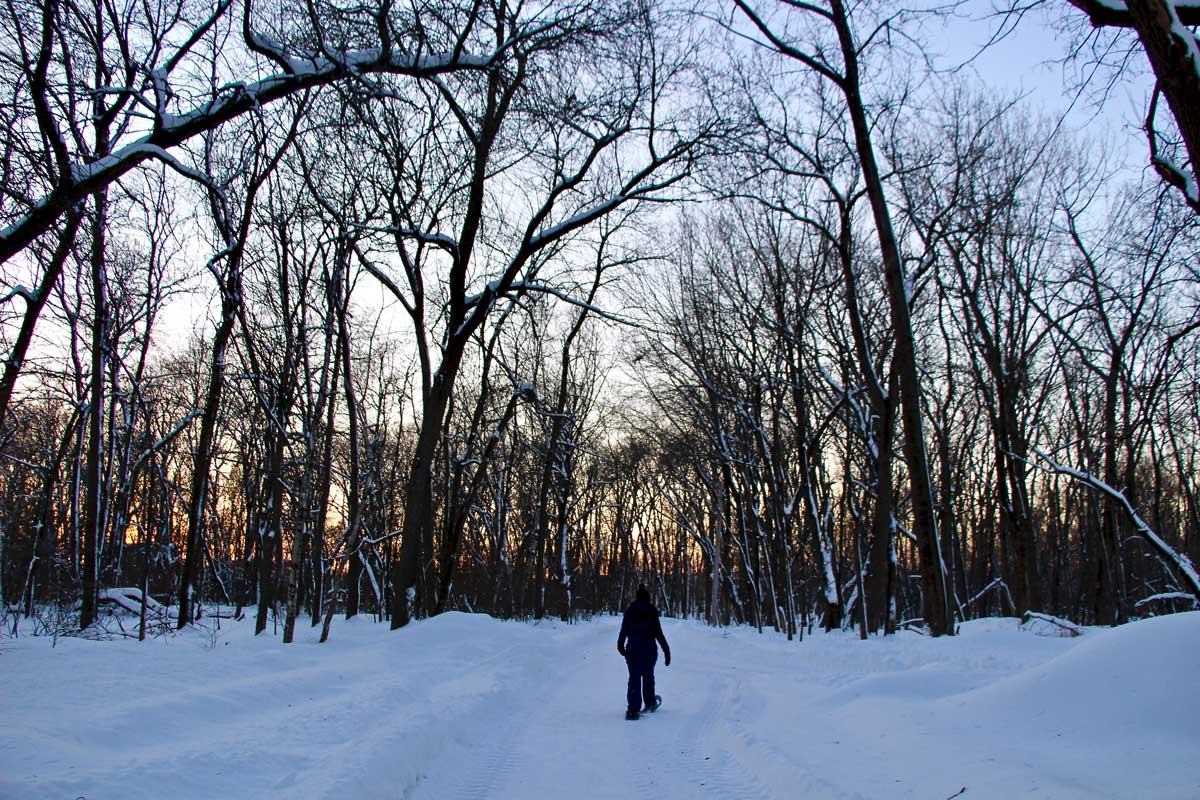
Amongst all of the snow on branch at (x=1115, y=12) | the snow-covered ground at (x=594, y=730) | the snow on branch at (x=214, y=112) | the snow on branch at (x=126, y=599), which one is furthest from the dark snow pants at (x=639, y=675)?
the snow on branch at (x=126, y=599)

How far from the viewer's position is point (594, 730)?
27.6ft

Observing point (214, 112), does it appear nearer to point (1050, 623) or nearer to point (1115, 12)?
point (1115, 12)

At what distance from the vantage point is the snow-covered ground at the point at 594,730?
4.66 meters

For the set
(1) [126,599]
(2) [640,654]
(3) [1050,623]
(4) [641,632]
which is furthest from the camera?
(1) [126,599]

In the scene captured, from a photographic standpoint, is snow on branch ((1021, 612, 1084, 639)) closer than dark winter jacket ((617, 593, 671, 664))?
No

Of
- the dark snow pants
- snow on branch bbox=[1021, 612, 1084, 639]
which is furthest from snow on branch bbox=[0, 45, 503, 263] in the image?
snow on branch bbox=[1021, 612, 1084, 639]

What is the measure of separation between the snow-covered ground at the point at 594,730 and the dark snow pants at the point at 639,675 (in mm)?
268

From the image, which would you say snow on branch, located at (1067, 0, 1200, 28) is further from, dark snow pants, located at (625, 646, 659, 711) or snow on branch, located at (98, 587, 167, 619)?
snow on branch, located at (98, 587, 167, 619)

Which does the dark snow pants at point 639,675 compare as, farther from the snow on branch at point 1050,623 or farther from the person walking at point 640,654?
the snow on branch at point 1050,623

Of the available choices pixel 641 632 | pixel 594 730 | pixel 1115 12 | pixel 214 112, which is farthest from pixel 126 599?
pixel 1115 12

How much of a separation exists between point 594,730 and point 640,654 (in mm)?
1330

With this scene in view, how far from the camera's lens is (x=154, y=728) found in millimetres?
5789

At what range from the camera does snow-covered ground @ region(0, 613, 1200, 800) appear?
15.3 feet

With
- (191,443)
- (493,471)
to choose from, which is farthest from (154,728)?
(191,443)
